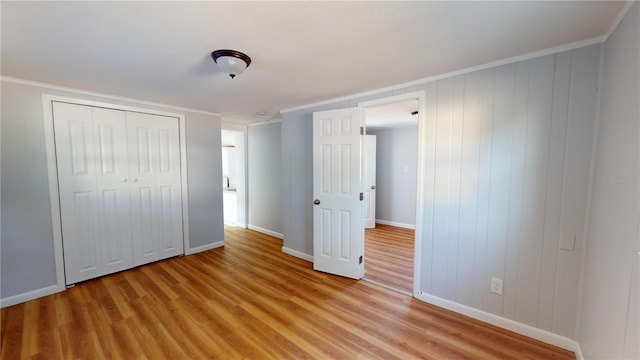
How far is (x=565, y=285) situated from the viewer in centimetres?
177

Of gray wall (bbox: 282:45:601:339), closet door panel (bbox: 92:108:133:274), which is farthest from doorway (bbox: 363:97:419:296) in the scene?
closet door panel (bbox: 92:108:133:274)

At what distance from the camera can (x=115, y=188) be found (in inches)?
117

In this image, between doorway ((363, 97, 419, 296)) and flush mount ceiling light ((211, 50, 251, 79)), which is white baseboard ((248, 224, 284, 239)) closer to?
doorway ((363, 97, 419, 296))

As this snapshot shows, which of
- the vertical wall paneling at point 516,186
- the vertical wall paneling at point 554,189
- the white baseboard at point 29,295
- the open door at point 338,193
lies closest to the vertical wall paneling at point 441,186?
the vertical wall paneling at point 516,186

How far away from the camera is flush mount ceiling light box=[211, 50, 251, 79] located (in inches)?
66.9

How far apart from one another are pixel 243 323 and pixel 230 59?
208 centimetres

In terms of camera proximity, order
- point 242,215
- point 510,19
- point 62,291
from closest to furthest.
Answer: point 510,19 → point 62,291 → point 242,215

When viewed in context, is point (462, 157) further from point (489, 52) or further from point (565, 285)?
point (565, 285)

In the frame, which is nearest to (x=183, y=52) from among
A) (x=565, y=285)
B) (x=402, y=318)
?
(x=402, y=318)

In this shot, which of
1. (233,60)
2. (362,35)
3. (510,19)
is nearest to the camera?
(510,19)

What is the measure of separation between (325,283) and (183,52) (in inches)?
99.9

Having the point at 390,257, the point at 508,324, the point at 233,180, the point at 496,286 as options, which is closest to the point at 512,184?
the point at 496,286

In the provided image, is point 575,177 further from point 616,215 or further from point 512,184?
point 616,215

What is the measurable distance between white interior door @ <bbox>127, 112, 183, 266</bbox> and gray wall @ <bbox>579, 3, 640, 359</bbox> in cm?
416
